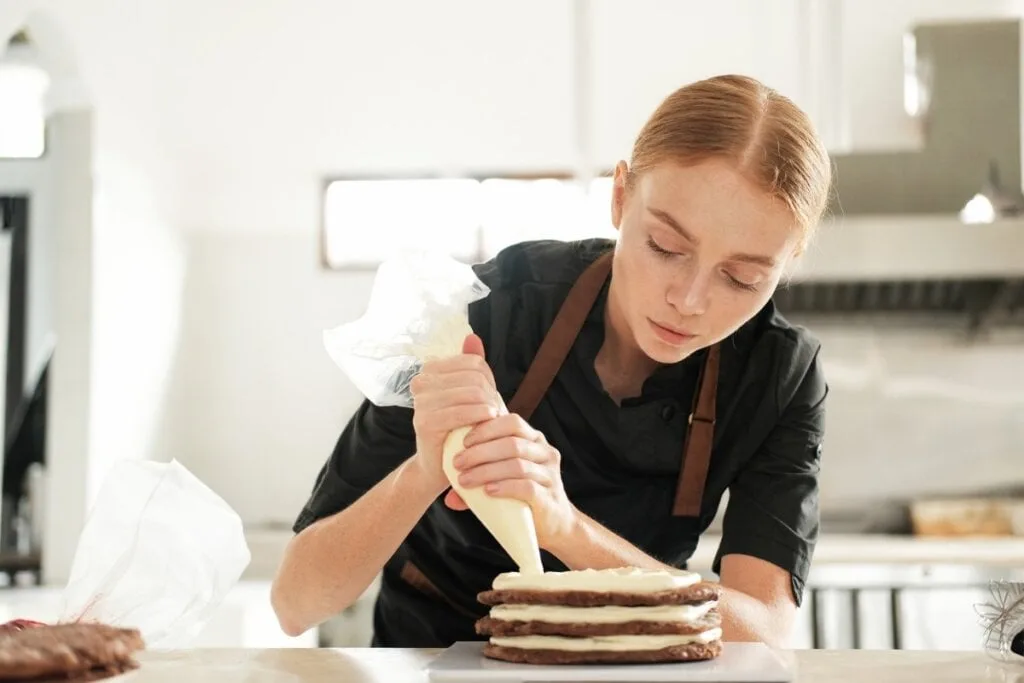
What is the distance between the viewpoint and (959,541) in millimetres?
3590

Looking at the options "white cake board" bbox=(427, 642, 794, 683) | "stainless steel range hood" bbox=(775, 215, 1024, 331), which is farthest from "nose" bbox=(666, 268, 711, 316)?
"stainless steel range hood" bbox=(775, 215, 1024, 331)

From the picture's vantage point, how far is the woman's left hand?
3.32 feet

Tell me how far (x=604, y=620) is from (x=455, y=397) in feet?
0.82

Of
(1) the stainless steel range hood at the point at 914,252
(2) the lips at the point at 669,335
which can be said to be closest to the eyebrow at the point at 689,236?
(2) the lips at the point at 669,335

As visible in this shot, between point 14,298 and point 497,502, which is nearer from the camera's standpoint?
point 497,502

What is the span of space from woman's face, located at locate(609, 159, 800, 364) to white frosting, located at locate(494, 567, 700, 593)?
385 mm

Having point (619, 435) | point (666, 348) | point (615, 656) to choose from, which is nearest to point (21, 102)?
point (619, 435)

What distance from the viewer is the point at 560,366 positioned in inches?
56.7

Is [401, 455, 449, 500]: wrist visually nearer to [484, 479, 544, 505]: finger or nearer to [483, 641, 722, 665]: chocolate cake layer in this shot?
[484, 479, 544, 505]: finger

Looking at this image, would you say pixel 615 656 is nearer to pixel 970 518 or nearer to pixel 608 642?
pixel 608 642

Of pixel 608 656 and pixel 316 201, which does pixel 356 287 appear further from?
pixel 608 656

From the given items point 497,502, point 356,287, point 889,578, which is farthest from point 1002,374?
point 497,502

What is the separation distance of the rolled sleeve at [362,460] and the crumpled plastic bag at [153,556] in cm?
19

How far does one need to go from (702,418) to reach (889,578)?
2255mm
